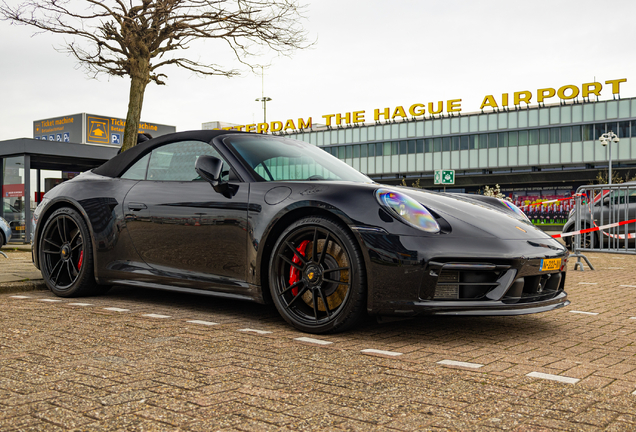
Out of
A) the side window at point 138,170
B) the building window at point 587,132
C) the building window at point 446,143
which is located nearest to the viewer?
the side window at point 138,170

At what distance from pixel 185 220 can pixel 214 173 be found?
0.49 metres

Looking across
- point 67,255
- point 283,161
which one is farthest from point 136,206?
point 283,161

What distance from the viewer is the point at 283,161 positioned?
4859mm

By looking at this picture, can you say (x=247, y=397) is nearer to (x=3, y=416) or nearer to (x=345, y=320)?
(x=3, y=416)

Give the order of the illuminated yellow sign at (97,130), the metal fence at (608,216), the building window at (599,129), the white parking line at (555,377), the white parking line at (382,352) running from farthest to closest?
the building window at (599,129)
the illuminated yellow sign at (97,130)
the metal fence at (608,216)
the white parking line at (382,352)
the white parking line at (555,377)

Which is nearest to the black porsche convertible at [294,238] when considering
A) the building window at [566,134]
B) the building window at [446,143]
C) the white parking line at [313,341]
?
the white parking line at [313,341]

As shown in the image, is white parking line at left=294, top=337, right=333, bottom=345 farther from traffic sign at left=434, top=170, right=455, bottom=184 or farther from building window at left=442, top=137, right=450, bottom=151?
building window at left=442, top=137, right=450, bottom=151

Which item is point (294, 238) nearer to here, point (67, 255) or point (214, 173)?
point (214, 173)

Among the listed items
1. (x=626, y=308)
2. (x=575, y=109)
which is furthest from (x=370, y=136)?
(x=626, y=308)

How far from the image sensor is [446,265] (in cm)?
377

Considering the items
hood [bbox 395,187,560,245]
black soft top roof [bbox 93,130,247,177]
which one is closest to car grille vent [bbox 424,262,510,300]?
hood [bbox 395,187,560,245]

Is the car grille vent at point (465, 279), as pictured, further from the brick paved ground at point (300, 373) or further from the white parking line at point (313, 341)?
the white parking line at point (313, 341)

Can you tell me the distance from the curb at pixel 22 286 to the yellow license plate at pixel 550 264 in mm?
4969

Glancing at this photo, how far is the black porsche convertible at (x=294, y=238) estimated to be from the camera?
12.5 feet
